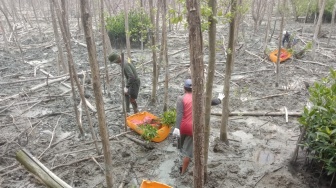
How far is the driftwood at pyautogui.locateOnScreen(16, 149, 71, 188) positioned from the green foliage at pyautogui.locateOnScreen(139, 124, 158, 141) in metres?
1.90

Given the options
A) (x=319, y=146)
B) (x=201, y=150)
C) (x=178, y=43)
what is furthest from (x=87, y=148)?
(x=178, y=43)

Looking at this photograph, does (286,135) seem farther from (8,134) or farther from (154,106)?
(8,134)

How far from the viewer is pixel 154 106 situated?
24.6ft

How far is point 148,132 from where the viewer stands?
5.38m

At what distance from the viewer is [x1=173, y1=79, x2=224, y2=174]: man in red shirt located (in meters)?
4.45

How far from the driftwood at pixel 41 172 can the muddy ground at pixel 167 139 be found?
1.90ft

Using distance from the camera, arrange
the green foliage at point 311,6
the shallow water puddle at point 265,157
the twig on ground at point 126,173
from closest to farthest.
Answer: the twig on ground at point 126,173, the shallow water puddle at point 265,157, the green foliage at point 311,6

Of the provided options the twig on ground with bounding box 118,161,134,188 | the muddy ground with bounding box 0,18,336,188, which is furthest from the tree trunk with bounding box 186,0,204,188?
the twig on ground with bounding box 118,161,134,188

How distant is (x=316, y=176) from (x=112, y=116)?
453cm

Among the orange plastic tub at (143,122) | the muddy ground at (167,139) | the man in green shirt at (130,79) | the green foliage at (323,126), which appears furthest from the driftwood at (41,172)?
the green foliage at (323,126)

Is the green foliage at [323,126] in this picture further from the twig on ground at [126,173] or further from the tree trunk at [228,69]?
the twig on ground at [126,173]

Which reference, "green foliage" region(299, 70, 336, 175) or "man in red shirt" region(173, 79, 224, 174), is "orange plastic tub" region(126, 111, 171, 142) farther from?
"green foliage" region(299, 70, 336, 175)

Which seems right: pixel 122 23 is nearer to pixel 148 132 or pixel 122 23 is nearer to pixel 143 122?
pixel 143 122

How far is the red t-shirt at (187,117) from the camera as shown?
14.6 feet
